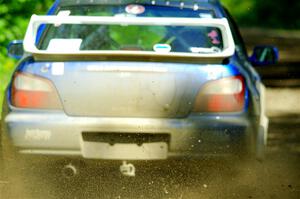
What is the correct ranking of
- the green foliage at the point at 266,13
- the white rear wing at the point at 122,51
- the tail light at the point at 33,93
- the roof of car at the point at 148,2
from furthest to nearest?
the green foliage at the point at 266,13 → the roof of car at the point at 148,2 → the tail light at the point at 33,93 → the white rear wing at the point at 122,51

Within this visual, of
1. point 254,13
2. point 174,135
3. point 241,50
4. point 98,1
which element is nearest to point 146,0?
point 98,1

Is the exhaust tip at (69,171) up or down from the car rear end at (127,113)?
down

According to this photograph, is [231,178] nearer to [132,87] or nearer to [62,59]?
[132,87]

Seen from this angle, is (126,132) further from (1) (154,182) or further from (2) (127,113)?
(1) (154,182)

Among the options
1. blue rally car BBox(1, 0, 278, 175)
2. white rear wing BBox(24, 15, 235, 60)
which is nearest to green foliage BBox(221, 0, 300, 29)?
blue rally car BBox(1, 0, 278, 175)

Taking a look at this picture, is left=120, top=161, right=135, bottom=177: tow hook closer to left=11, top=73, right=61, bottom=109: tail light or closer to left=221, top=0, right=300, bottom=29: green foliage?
left=11, top=73, right=61, bottom=109: tail light

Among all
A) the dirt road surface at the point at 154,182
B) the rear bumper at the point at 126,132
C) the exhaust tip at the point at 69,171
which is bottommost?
the dirt road surface at the point at 154,182

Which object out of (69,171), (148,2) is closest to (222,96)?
(69,171)

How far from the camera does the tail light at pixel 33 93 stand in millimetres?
5508

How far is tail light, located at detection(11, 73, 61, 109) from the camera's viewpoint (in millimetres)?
5508

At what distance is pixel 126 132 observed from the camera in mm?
5383

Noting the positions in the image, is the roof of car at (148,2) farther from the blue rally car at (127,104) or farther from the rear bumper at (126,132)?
the rear bumper at (126,132)

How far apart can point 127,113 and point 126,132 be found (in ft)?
0.42

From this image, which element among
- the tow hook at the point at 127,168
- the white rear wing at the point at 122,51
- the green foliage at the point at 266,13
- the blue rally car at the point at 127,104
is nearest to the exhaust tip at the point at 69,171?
the blue rally car at the point at 127,104
